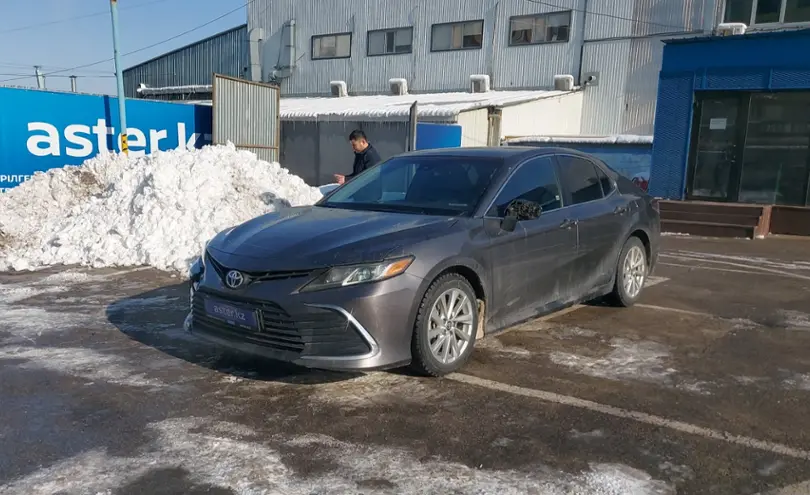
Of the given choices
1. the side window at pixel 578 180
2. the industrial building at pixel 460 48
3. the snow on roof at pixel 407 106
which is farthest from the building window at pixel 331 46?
the side window at pixel 578 180

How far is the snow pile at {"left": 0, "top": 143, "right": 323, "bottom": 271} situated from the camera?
8.68 metres

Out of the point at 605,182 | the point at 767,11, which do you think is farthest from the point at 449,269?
the point at 767,11

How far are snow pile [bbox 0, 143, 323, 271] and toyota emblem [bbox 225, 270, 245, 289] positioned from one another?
4260 millimetres

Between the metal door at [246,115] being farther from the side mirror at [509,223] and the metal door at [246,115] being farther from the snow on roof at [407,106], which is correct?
the side mirror at [509,223]

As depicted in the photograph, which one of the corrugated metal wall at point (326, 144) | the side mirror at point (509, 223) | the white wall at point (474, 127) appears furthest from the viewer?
the corrugated metal wall at point (326, 144)

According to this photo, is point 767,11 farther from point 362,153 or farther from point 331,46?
point 331,46

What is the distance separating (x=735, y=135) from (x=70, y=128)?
14162 millimetres

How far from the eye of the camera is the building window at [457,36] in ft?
93.7

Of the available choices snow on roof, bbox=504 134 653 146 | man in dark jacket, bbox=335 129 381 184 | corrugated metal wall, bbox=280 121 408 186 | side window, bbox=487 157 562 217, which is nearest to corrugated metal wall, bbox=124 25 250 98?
corrugated metal wall, bbox=280 121 408 186

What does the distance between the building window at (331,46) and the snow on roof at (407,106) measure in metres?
4.82

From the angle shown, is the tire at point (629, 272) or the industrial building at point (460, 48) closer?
the tire at point (629, 272)

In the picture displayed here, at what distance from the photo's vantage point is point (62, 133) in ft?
44.4

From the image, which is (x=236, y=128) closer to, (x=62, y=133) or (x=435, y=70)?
(x=62, y=133)

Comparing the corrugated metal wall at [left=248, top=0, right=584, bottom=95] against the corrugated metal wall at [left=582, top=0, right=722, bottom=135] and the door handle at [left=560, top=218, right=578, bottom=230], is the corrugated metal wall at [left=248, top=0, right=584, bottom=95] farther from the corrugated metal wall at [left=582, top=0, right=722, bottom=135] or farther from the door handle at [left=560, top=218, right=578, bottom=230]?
the door handle at [left=560, top=218, right=578, bottom=230]
